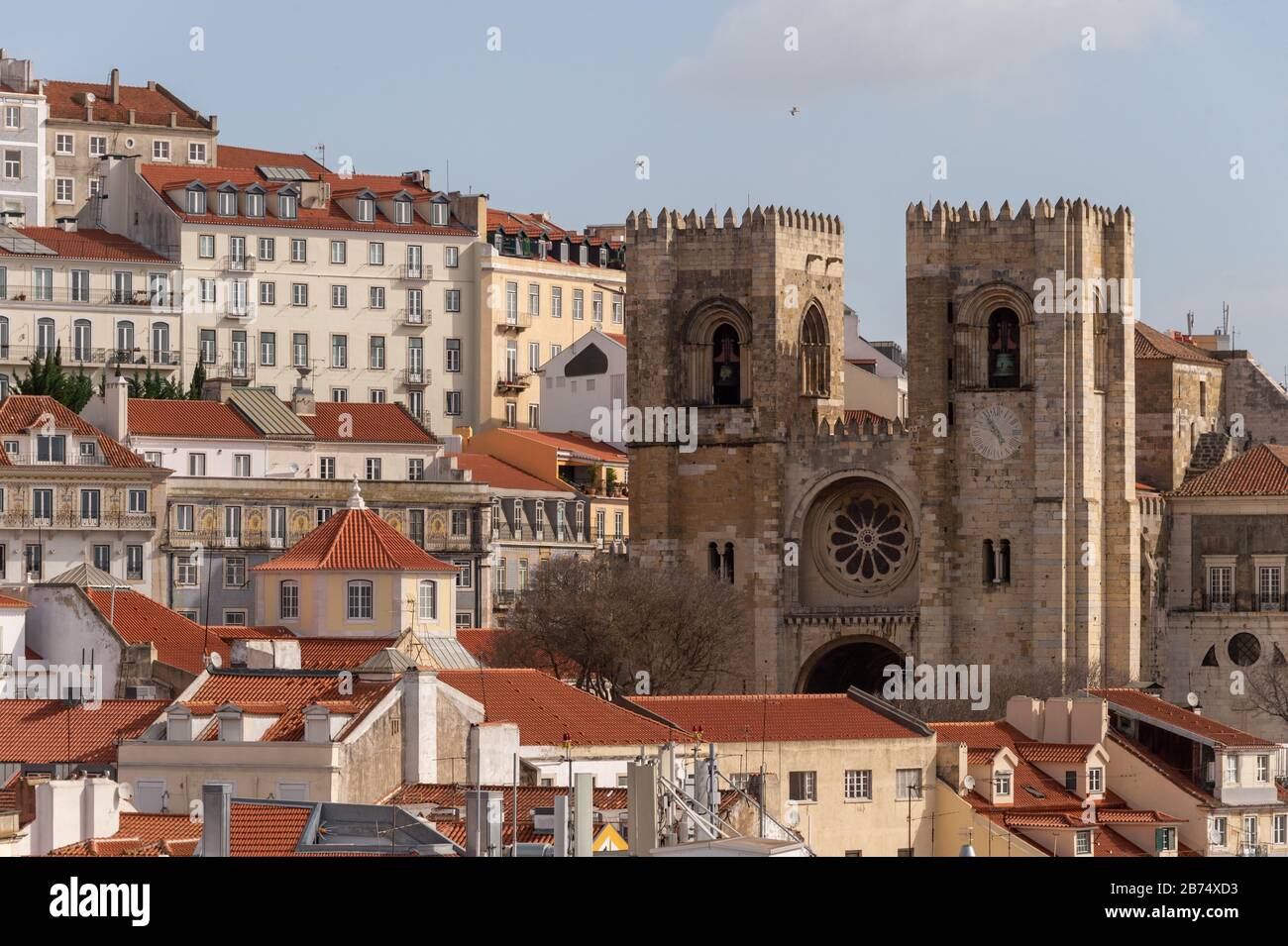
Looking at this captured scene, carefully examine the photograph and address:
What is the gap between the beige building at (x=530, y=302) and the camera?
431ft

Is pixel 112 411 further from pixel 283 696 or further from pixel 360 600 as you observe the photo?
pixel 283 696

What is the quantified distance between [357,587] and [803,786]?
18.1 m

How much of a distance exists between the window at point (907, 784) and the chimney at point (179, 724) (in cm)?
1567

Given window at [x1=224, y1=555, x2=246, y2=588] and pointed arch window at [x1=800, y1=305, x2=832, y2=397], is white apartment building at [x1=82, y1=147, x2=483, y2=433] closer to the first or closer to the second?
window at [x1=224, y1=555, x2=246, y2=588]

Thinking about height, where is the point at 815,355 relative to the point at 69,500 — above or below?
above

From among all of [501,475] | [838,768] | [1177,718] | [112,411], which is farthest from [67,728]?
[501,475]

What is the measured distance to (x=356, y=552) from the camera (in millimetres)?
76375

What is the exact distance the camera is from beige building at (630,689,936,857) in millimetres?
60125

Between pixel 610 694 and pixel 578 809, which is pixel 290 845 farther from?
pixel 610 694

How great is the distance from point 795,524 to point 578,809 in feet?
239

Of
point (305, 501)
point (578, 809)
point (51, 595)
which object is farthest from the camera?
point (305, 501)

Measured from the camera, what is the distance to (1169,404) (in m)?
105

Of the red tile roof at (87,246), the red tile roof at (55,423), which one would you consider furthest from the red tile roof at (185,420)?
the red tile roof at (87,246)
